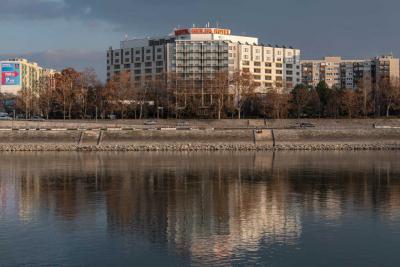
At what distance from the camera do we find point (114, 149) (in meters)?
94.1

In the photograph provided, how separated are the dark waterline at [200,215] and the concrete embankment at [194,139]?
2922 cm

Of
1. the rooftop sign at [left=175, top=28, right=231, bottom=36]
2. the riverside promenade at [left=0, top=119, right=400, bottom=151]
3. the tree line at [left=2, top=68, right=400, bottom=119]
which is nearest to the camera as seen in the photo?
the riverside promenade at [left=0, top=119, right=400, bottom=151]

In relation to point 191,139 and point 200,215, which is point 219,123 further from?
point 200,215

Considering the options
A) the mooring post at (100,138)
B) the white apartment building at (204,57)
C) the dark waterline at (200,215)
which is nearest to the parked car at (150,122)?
the mooring post at (100,138)

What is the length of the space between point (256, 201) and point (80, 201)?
36.2 feet

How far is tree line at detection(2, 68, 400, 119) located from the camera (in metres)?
136

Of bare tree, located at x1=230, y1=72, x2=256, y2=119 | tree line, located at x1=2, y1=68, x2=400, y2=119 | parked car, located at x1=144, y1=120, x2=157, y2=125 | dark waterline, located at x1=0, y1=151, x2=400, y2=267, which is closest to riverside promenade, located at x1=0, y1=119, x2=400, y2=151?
parked car, located at x1=144, y1=120, x2=157, y2=125

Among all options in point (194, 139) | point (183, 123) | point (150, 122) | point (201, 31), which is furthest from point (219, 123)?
point (201, 31)

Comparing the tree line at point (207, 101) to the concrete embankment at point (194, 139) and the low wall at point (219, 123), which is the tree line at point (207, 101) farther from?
the concrete embankment at point (194, 139)

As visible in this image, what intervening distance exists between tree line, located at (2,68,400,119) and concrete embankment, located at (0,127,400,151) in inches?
1252

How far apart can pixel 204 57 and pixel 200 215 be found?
139575 millimetres

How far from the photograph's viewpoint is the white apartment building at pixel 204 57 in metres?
173

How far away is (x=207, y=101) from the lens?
14662cm

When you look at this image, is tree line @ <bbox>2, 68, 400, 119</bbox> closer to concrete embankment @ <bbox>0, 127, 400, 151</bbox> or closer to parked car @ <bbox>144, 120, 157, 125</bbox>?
parked car @ <bbox>144, 120, 157, 125</bbox>
